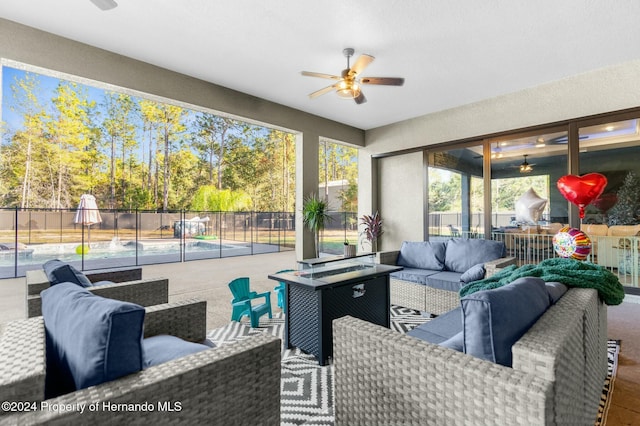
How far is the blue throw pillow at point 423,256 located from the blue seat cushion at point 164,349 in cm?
325

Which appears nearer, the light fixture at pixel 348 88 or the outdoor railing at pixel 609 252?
the light fixture at pixel 348 88

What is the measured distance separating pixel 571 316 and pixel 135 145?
10465mm

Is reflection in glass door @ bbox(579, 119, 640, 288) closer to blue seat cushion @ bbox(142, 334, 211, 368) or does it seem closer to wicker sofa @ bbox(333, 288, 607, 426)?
wicker sofa @ bbox(333, 288, 607, 426)

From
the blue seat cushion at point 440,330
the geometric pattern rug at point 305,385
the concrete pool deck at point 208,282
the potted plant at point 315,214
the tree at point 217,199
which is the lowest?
the geometric pattern rug at point 305,385

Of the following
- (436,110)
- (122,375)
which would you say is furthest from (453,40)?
(122,375)

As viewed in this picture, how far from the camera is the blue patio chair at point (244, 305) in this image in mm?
3135

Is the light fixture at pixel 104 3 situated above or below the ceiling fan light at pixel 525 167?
above

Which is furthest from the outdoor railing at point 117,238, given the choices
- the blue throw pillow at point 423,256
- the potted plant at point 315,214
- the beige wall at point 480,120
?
the blue throw pillow at point 423,256

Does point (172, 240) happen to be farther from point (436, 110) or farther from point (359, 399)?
point (359, 399)

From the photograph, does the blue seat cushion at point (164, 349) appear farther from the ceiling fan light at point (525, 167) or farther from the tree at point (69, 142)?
the tree at point (69, 142)

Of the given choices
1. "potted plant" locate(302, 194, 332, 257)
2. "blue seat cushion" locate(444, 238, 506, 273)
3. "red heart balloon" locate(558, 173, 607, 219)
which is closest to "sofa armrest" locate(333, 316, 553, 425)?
"red heart balloon" locate(558, 173, 607, 219)

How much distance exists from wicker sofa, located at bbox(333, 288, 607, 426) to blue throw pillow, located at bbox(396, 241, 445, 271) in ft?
7.73

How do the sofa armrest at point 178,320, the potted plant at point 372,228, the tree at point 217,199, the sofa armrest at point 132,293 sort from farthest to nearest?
the tree at point 217,199 < the potted plant at point 372,228 < the sofa armrest at point 132,293 < the sofa armrest at point 178,320

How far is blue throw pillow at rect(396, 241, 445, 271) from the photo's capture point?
399cm
